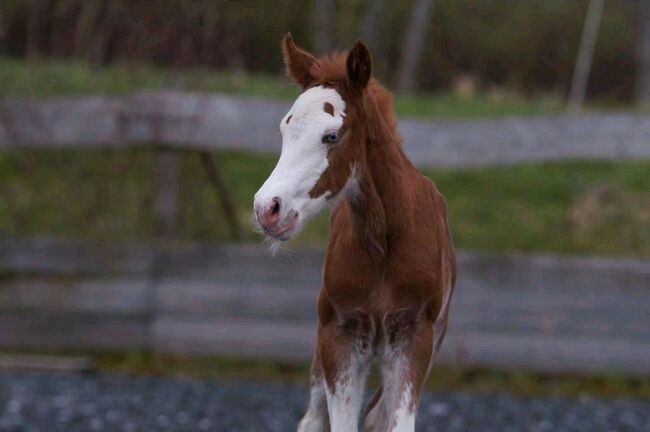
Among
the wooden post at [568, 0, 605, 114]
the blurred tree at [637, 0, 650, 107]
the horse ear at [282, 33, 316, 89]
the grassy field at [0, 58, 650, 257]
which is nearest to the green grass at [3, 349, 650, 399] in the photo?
the grassy field at [0, 58, 650, 257]

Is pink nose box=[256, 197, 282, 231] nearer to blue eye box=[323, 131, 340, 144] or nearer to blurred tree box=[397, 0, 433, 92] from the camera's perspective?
blue eye box=[323, 131, 340, 144]

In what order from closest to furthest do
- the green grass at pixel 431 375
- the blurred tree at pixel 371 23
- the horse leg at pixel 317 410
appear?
the horse leg at pixel 317 410 → the green grass at pixel 431 375 → the blurred tree at pixel 371 23

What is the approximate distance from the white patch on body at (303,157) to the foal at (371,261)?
0.28ft

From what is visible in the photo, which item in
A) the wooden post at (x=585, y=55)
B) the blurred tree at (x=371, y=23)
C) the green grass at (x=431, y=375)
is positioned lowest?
the green grass at (x=431, y=375)

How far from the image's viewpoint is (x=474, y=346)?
1015 centimetres

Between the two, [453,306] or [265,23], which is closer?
[453,306]

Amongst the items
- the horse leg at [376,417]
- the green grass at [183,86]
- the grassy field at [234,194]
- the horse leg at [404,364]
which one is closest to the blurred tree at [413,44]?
the green grass at [183,86]

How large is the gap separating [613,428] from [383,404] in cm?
311

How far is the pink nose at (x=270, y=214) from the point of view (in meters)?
4.61

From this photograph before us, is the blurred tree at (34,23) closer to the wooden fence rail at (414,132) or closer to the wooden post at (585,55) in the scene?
the wooden fence rail at (414,132)

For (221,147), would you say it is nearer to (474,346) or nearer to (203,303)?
(203,303)

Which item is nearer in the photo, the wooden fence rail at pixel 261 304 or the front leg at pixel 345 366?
the front leg at pixel 345 366

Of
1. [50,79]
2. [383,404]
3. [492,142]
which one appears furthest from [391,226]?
[50,79]

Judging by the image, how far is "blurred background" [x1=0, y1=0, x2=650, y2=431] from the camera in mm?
9609
